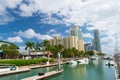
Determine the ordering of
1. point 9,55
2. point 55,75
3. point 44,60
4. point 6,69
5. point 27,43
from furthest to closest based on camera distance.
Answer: point 27,43 < point 9,55 < point 44,60 < point 6,69 < point 55,75

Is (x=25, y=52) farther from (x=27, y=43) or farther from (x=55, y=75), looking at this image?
(x=55, y=75)

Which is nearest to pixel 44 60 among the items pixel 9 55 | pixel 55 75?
pixel 9 55

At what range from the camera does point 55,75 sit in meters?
41.5

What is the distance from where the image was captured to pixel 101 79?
39.0 meters

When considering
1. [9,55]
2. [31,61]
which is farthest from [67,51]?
[31,61]

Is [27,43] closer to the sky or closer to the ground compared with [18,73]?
closer to the sky

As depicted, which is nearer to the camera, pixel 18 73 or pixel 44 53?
pixel 18 73

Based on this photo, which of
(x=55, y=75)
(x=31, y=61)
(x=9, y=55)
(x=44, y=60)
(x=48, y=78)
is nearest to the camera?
(x=48, y=78)

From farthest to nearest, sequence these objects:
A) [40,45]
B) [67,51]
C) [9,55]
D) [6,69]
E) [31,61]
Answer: [67,51]
[40,45]
[9,55]
[31,61]
[6,69]

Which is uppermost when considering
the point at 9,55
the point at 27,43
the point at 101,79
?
the point at 27,43

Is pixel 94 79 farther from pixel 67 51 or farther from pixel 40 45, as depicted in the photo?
pixel 67 51

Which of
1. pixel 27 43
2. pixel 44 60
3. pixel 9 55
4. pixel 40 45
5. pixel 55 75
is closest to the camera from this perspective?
pixel 55 75

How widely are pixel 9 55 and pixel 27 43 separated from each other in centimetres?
2457

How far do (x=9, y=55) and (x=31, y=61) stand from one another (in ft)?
98.7
